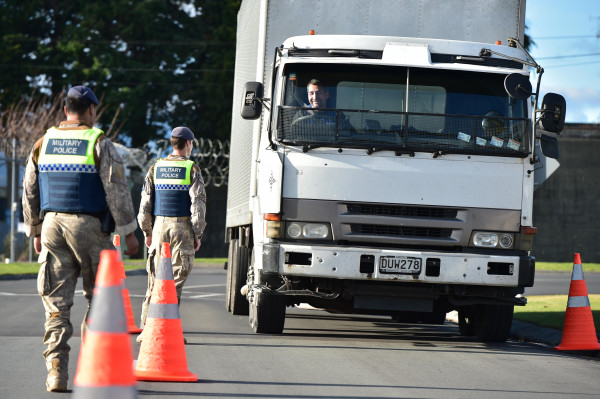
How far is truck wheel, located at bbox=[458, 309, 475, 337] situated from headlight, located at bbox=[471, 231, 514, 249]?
1890mm

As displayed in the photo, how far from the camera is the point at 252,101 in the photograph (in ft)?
35.1

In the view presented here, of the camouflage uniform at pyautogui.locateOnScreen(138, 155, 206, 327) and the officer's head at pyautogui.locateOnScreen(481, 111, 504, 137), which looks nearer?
the camouflage uniform at pyautogui.locateOnScreen(138, 155, 206, 327)

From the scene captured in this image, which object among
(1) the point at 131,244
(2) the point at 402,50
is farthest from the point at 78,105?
(2) the point at 402,50

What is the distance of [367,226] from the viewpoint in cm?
1032

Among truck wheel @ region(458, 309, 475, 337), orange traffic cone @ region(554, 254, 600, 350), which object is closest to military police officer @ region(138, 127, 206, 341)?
truck wheel @ region(458, 309, 475, 337)

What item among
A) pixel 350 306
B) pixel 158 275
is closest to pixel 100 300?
pixel 158 275

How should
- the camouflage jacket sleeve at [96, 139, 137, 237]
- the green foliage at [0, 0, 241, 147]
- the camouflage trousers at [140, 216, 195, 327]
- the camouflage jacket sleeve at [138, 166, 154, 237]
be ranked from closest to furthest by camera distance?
the camouflage jacket sleeve at [96, 139, 137, 237]
the camouflage trousers at [140, 216, 195, 327]
the camouflage jacket sleeve at [138, 166, 154, 237]
the green foliage at [0, 0, 241, 147]

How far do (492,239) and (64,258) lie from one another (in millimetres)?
4675

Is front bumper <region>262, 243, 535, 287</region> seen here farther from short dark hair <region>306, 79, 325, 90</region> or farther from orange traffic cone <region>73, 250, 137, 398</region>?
orange traffic cone <region>73, 250, 137, 398</region>

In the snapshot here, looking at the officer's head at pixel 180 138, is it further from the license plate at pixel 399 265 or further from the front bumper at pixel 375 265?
the license plate at pixel 399 265

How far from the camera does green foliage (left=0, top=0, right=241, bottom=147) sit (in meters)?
46.6

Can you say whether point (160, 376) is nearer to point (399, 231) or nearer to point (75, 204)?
point (75, 204)

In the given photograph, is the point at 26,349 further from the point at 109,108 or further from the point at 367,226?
the point at 109,108

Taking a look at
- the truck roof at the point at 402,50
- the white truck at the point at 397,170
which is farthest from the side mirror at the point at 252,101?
the truck roof at the point at 402,50
